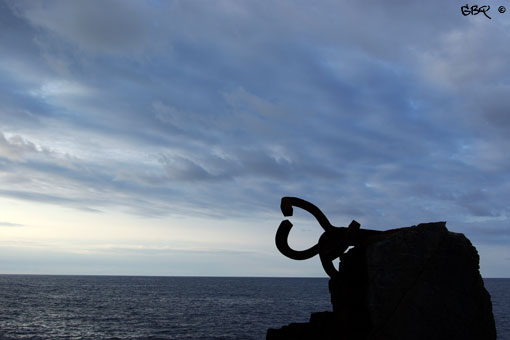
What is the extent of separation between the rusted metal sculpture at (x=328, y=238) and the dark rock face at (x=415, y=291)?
0.51 feet

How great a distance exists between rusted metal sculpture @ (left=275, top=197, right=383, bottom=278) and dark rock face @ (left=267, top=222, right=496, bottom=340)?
6.2 inches

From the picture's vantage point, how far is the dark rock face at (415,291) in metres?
4.79

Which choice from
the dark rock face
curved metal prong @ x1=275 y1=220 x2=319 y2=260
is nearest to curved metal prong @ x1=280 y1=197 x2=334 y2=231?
curved metal prong @ x1=275 y1=220 x2=319 y2=260

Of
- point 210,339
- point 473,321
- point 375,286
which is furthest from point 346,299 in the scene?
point 210,339

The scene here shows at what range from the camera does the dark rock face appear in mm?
4789

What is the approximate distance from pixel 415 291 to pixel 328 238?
3.88 feet

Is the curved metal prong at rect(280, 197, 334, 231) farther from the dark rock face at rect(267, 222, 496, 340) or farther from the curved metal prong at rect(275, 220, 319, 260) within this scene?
the dark rock face at rect(267, 222, 496, 340)

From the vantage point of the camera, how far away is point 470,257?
5047mm

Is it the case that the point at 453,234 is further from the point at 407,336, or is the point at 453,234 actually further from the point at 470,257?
the point at 407,336

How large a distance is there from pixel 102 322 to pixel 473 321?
50.0m

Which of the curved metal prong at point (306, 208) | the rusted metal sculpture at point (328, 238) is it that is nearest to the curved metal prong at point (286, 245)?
the rusted metal sculpture at point (328, 238)

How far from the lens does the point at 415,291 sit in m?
4.88

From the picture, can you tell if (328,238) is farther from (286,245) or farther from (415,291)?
(415,291)

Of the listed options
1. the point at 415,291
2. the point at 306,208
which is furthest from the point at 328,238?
the point at 415,291
